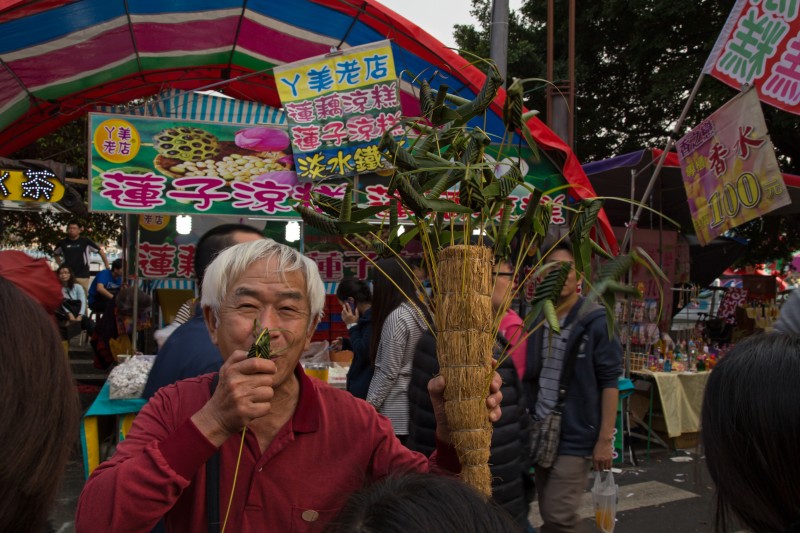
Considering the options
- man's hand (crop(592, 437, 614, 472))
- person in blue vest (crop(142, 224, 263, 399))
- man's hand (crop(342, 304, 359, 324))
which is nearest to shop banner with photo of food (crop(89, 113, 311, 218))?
man's hand (crop(342, 304, 359, 324))

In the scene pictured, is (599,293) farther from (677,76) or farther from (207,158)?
(677,76)

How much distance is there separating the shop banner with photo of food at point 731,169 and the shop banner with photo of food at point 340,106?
268 centimetres

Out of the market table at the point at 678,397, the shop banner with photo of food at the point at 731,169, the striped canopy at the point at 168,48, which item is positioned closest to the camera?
the shop banner with photo of food at the point at 731,169

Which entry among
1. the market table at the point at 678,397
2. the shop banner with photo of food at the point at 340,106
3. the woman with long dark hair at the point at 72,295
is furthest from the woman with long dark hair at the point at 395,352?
the woman with long dark hair at the point at 72,295

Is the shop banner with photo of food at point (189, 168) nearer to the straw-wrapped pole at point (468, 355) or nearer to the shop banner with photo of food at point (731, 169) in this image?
the shop banner with photo of food at point (731, 169)

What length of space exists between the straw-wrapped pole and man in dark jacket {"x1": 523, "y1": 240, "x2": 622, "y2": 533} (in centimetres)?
169

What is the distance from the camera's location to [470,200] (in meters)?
1.43

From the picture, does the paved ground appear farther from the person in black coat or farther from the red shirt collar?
the red shirt collar

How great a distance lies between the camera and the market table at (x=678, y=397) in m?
6.04

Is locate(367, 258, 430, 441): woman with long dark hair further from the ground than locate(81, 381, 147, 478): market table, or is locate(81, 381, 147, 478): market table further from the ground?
locate(367, 258, 430, 441): woman with long dark hair

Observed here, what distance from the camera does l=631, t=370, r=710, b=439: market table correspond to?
19.8 feet

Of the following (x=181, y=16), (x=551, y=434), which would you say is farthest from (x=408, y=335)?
(x=181, y=16)

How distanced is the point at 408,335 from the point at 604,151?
44.1ft

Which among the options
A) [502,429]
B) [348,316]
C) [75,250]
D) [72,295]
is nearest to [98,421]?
[348,316]
